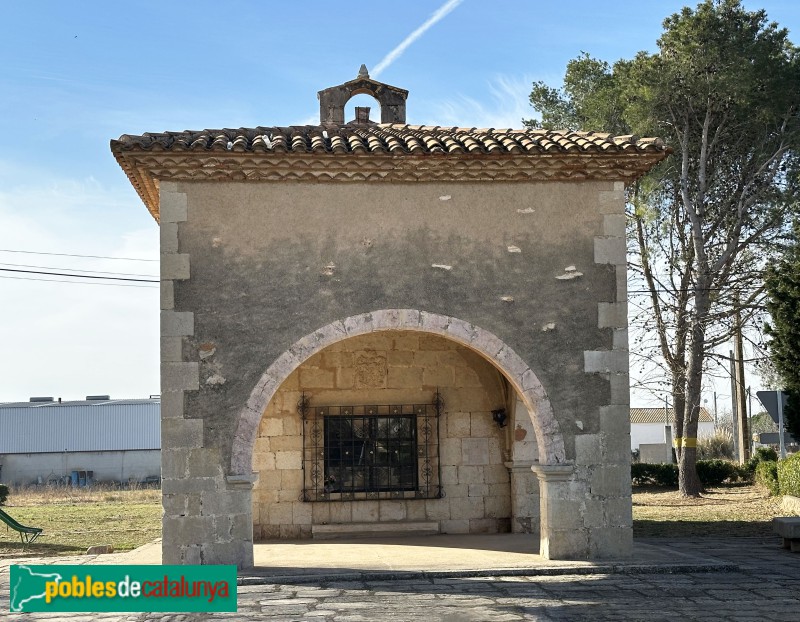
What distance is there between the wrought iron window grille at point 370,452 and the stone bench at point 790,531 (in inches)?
162

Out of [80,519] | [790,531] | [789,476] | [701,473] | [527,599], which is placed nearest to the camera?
[527,599]

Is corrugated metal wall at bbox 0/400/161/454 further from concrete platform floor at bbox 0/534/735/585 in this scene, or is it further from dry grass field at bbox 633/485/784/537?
concrete platform floor at bbox 0/534/735/585

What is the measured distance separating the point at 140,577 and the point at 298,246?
399cm

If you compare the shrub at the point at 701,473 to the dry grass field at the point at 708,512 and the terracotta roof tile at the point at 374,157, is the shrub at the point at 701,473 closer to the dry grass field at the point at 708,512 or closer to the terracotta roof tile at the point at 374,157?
the dry grass field at the point at 708,512

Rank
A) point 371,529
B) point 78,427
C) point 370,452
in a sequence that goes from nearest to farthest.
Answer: point 371,529 → point 370,452 → point 78,427

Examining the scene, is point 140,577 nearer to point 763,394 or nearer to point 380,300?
point 380,300

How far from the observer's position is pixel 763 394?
14602mm

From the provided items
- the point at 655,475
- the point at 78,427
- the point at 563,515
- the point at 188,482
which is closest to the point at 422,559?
the point at 563,515

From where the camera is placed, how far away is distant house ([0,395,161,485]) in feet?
129

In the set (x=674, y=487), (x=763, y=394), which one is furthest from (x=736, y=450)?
(x=763, y=394)

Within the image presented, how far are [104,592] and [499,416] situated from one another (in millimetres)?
6587

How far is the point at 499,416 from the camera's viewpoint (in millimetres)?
13312

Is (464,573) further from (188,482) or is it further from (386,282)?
(386,282)

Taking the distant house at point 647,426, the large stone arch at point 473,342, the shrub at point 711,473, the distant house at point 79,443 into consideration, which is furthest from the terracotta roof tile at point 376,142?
the distant house at point 647,426
